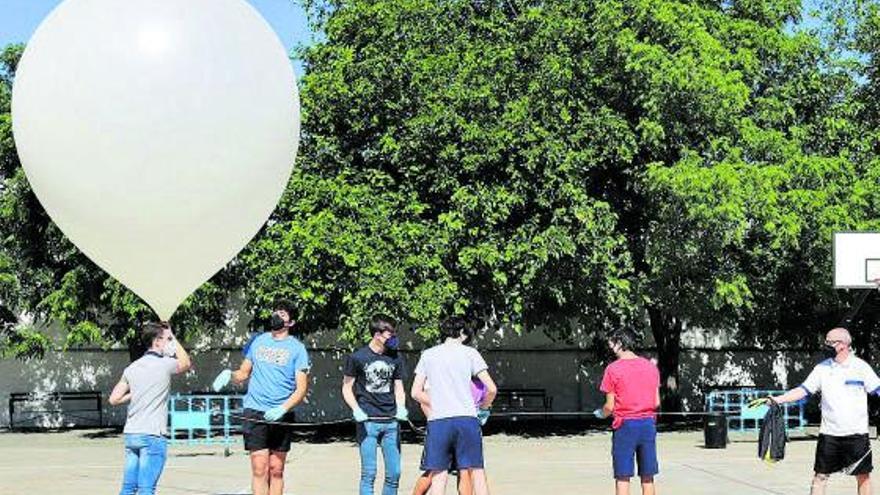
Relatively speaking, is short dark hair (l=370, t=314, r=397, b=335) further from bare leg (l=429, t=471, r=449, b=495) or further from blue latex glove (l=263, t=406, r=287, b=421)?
bare leg (l=429, t=471, r=449, b=495)

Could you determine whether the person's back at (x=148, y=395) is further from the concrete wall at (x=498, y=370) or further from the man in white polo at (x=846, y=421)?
the concrete wall at (x=498, y=370)

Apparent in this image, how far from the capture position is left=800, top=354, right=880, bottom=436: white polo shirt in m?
9.93

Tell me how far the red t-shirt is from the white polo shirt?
1315mm

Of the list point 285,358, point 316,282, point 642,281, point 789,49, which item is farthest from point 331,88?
point 285,358

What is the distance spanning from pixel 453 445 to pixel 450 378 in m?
0.51

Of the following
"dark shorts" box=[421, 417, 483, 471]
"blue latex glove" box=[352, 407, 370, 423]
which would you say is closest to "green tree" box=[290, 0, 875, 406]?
"blue latex glove" box=[352, 407, 370, 423]

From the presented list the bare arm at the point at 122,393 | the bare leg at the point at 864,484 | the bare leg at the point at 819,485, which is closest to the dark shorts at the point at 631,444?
the bare leg at the point at 819,485

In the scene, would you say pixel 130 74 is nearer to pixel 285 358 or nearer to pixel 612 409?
pixel 285 358

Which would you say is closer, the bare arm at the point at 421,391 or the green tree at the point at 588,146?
the bare arm at the point at 421,391

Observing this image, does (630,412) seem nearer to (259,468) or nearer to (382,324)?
(382,324)

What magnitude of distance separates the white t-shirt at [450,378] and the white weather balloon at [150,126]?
1.84 m

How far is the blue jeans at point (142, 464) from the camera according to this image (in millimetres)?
9422

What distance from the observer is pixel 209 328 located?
26.6 meters

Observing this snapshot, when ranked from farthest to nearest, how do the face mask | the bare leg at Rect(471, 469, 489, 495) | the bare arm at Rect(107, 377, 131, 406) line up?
the face mask < the bare arm at Rect(107, 377, 131, 406) < the bare leg at Rect(471, 469, 489, 495)
